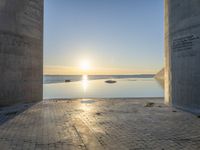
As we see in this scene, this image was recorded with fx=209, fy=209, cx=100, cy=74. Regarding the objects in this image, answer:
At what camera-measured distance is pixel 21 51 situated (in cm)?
1305

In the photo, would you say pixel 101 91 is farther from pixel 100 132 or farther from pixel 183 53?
pixel 100 132

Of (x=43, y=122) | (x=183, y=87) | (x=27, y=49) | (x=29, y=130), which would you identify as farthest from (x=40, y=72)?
(x=183, y=87)

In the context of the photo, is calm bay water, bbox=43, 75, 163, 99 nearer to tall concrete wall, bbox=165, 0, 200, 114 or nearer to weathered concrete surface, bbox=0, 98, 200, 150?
tall concrete wall, bbox=165, 0, 200, 114

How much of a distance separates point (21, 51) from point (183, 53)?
376 inches

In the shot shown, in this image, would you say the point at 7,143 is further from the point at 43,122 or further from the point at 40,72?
the point at 40,72

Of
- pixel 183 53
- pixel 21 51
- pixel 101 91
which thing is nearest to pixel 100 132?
pixel 183 53

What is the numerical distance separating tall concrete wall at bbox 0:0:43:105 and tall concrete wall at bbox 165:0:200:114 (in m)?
8.74

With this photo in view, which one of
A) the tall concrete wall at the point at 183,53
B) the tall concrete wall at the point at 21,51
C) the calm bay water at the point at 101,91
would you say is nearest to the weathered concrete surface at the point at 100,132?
the tall concrete wall at the point at 183,53

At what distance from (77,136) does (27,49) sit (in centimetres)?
908

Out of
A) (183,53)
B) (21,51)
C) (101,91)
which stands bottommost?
(101,91)

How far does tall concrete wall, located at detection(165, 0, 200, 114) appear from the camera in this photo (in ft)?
33.6

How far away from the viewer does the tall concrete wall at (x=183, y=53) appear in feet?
33.6

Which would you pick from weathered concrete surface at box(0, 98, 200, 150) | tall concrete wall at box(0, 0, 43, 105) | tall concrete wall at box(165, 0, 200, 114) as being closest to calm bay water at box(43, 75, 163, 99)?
tall concrete wall at box(0, 0, 43, 105)

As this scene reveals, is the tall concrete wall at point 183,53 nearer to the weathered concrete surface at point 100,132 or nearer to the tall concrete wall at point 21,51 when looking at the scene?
the weathered concrete surface at point 100,132
